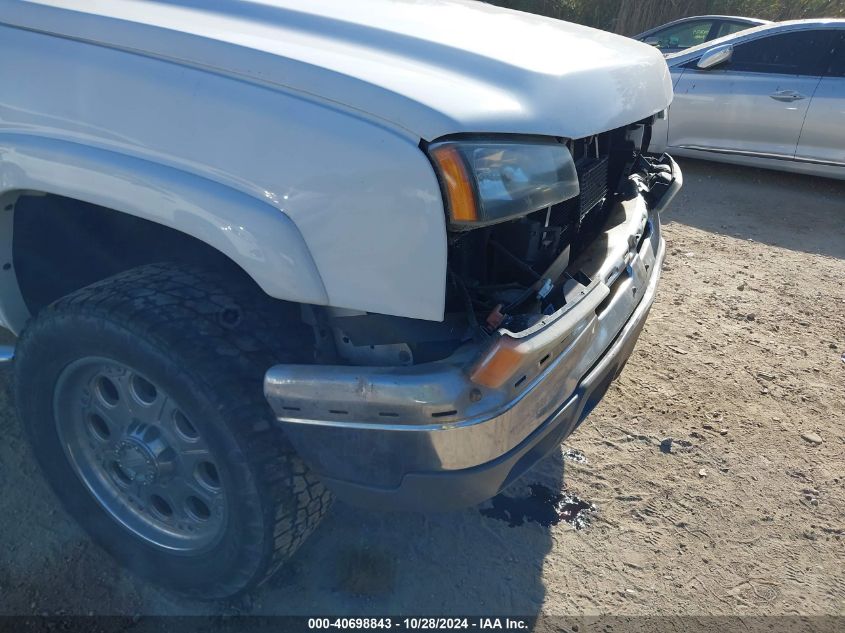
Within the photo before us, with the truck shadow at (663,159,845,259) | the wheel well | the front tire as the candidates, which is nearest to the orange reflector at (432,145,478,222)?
the front tire

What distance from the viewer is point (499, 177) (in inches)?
63.9

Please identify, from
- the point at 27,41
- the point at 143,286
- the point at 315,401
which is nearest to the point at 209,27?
the point at 27,41

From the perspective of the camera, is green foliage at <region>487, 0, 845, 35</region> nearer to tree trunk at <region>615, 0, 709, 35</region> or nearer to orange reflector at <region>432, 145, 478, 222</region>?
tree trunk at <region>615, 0, 709, 35</region>

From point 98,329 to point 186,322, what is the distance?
26 centimetres

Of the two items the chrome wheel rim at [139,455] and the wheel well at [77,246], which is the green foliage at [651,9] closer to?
the wheel well at [77,246]

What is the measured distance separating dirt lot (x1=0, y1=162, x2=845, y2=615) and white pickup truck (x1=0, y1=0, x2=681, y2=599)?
12.9 inches

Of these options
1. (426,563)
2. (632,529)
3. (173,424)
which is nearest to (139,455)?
(173,424)

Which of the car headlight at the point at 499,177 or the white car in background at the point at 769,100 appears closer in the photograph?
the car headlight at the point at 499,177

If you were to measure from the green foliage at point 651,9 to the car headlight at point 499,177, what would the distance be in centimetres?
1273

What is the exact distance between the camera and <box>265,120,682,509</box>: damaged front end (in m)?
1.61

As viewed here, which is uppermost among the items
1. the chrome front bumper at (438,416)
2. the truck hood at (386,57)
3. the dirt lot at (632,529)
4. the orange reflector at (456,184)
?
the truck hood at (386,57)

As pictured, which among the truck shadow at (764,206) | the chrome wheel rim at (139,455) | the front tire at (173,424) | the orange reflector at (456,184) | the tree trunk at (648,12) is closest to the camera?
the orange reflector at (456,184)

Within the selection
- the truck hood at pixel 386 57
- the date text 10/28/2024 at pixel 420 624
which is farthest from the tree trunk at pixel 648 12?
the date text 10/28/2024 at pixel 420 624

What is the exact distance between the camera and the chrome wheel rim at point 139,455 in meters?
1.99
